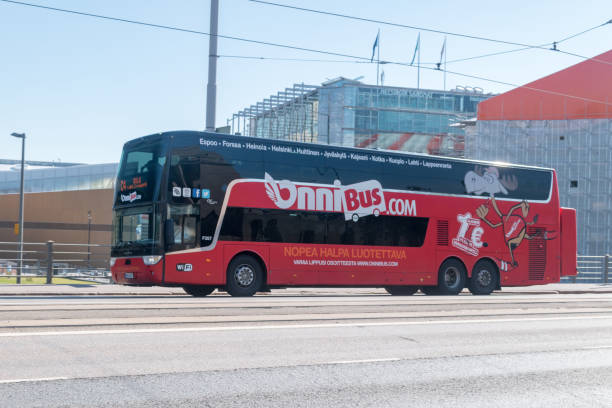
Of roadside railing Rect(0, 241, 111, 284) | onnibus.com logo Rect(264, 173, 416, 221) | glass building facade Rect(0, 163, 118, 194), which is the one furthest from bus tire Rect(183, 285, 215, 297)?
glass building facade Rect(0, 163, 118, 194)

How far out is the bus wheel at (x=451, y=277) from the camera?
20516mm

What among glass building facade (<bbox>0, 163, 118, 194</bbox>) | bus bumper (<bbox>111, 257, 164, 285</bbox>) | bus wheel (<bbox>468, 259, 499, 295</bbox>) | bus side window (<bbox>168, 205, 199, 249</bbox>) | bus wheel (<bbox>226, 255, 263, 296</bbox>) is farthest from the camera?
glass building facade (<bbox>0, 163, 118, 194</bbox>)

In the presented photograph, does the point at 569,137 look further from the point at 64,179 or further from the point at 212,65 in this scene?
the point at 64,179

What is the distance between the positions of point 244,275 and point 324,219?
8.43ft

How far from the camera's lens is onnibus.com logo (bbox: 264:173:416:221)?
1769 centimetres

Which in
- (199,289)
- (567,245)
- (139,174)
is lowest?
(199,289)

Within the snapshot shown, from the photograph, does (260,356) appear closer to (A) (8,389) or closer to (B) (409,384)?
(B) (409,384)

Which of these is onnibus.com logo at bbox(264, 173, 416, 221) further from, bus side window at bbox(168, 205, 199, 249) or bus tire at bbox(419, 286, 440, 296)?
bus tire at bbox(419, 286, 440, 296)

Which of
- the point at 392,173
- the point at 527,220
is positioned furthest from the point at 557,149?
the point at 392,173

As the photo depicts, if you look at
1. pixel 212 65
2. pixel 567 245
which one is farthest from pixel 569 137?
pixel 212 65

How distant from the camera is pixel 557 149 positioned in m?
54.9

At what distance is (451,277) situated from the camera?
68.4 ft

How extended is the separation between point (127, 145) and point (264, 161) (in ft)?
10.3

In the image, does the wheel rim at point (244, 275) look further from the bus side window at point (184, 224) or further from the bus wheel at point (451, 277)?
the bus wheel at point (451, 277)
